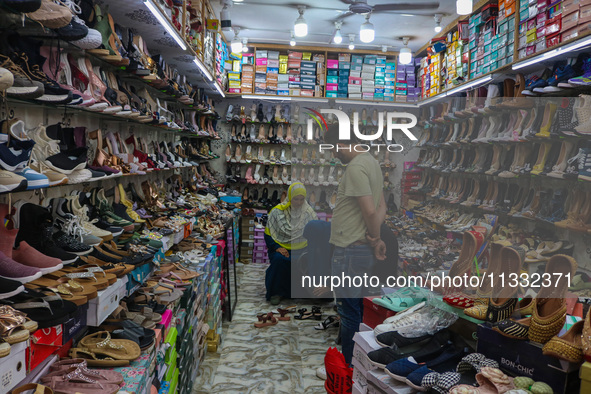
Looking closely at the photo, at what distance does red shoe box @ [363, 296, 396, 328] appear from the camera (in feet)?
6.58

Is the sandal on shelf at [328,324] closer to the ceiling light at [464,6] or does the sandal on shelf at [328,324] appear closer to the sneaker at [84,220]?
the sneaker at [84,220]

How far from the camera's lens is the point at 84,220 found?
2100 mm

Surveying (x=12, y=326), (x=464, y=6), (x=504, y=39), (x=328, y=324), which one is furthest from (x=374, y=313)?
(x=504, y=39)

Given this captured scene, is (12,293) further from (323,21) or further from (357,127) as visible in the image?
(323,21)

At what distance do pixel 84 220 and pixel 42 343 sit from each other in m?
0.93

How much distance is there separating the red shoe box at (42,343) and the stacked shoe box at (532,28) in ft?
12.4

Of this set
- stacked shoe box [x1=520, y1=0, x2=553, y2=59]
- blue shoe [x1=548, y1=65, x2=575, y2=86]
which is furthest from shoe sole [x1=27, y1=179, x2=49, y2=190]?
stacked shoe box [x1=520, y1=0, x2=553, y2=59]

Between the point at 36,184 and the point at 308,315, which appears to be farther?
the point at 308,315

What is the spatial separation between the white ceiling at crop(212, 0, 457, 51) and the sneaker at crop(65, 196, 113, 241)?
12.9ft

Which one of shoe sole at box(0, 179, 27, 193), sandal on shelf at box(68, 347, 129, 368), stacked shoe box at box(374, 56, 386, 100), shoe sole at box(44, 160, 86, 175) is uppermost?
stacked shoe box at box(374, 56, 386, 100)

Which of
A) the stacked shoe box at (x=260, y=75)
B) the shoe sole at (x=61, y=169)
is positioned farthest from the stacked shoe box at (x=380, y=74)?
the shoe sole at (x=61, y=169)

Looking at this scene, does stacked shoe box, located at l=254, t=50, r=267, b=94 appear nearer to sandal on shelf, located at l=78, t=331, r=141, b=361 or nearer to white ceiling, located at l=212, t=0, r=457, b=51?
white ceiling, located at l=212, t=0, r=457, b=51

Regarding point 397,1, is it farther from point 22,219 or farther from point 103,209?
point 22,219

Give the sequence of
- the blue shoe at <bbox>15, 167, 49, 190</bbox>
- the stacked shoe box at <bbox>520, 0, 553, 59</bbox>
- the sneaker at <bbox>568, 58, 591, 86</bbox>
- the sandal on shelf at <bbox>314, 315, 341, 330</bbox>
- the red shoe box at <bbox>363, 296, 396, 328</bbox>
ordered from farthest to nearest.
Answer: the sandal on shelf at <bbox>314, 315, 341, 330</bbox>, the stacked shoe box at <bbox>520, 0, 553, 59</bbox>, the sneaker at <bbox>568, 58, 591, 86</bbox>, the red shoe box at <bbox>363, 296, 396, 328</bbox>, the blue shoe at <bbox>15, 167, 49, 190</bbox>
